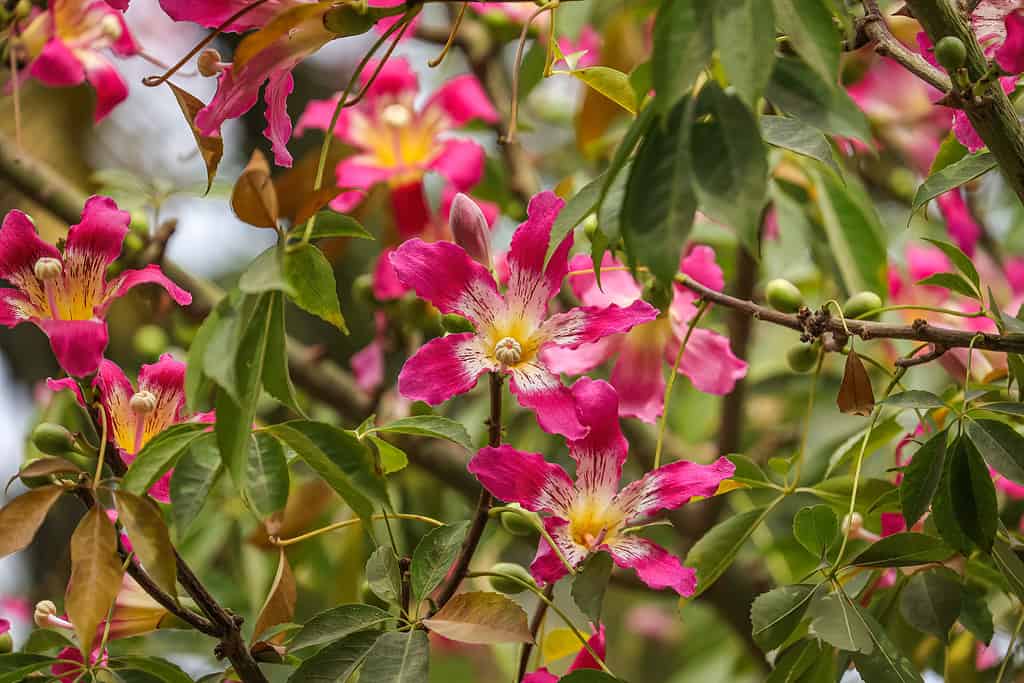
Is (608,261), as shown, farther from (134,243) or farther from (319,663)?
(134,243)

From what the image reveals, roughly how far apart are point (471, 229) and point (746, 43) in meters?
0.26

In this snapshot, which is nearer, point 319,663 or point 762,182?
point 762,182

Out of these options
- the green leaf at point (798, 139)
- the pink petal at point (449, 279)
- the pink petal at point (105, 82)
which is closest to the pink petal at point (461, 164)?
the pink petal at point (105, 82)

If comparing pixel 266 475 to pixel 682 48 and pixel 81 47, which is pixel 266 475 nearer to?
pixel 682 48

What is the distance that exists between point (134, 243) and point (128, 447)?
1.43ft

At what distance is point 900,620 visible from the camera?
33.6 inches

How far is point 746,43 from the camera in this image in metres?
0.41

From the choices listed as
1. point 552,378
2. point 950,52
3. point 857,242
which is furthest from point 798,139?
point 857,242

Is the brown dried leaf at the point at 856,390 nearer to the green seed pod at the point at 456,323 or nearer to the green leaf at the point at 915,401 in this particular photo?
the green leaf at the point at 915,401

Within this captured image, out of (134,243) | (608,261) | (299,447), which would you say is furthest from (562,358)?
(134,243)

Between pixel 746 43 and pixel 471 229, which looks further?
pixel 471 229

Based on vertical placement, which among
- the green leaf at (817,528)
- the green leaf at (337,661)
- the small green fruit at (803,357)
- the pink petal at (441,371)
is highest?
the pink petal at (441,371)

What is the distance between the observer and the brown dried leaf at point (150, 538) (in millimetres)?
485

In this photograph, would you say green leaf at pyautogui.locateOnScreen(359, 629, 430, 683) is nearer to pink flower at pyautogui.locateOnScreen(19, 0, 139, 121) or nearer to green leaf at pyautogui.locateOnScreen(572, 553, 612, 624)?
green leaf at pyautogui.locateOnScreen(572, 553, 612, 624)
